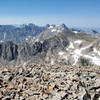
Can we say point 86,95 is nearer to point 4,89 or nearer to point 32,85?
point 32,85

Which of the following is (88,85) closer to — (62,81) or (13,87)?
(62,81)

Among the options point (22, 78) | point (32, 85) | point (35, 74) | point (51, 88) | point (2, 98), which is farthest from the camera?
point (35, 74)

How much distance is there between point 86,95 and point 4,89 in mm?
10551

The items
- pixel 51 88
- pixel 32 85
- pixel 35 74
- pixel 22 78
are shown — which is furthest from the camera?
pixel 35 74

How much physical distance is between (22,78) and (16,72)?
493 centimetres

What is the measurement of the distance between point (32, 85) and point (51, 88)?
3.49 meters

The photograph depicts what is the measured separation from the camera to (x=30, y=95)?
34531mm

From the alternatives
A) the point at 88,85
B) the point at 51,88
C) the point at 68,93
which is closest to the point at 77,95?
the point at 68,93

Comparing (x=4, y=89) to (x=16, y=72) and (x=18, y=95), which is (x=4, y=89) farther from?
(x=16, y=72)

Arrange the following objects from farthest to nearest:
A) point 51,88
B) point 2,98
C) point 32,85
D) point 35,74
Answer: point 35,74
point 32,85
point 51,88
point 2,98

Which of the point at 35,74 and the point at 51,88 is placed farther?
the point at 35,74

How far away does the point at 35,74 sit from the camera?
152 ft

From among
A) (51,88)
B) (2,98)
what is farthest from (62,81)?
(2,98)

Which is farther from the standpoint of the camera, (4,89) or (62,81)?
(62,81)
